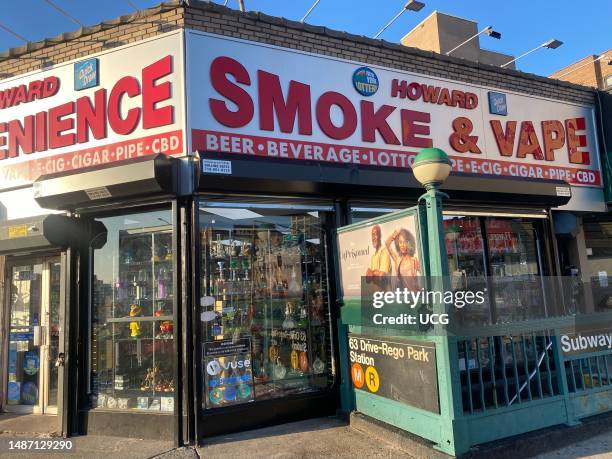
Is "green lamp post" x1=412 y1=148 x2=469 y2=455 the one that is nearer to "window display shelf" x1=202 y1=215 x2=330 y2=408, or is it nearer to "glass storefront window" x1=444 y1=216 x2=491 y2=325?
"window display shelf" x1=202 y1=215 x2=330 y2=408

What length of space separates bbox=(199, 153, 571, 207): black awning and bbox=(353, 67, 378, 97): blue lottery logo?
4.46ft

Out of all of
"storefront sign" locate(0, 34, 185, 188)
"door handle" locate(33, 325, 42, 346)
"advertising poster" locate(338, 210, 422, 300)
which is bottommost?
"door handle" locate(33, 325, 42, 346)

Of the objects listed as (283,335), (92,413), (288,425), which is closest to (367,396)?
(288,425)

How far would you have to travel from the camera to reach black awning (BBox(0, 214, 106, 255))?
577cm

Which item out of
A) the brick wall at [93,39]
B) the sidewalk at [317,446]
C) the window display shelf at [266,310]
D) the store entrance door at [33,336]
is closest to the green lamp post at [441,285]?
the sidewalk at [317,446]

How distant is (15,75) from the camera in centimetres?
679

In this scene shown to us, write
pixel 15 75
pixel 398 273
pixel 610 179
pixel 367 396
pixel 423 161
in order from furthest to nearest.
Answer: pixel 610 179 < pixel 15 75 < pixel 367 396 < pixel 398 273 < pixel 423 161

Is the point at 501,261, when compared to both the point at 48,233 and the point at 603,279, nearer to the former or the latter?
the point at 603,279

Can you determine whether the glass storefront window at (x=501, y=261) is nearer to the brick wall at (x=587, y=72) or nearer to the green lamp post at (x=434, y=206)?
the green lamp post at (x=434, y=206)

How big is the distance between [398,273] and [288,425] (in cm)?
248

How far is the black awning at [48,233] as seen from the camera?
577cm

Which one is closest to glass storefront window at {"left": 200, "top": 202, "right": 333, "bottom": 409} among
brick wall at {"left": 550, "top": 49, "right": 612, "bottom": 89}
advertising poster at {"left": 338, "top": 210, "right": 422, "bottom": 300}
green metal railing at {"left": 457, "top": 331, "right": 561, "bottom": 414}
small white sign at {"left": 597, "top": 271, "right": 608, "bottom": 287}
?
advertising poster at {"left": 338, "top": 210, "right": 422, "bottom": 300}

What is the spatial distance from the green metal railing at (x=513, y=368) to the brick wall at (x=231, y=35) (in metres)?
4.53

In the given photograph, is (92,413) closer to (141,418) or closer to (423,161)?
(141,418)
